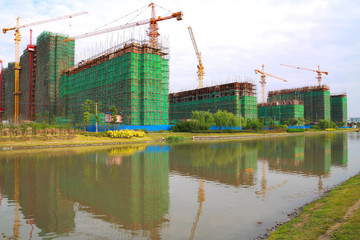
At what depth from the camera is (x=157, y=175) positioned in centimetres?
1872

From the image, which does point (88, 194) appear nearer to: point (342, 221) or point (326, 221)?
point (326, 221)

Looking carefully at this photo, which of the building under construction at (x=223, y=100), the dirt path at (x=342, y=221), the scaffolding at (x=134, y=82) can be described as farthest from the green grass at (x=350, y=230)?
the building under construction at (x=223, y=100)

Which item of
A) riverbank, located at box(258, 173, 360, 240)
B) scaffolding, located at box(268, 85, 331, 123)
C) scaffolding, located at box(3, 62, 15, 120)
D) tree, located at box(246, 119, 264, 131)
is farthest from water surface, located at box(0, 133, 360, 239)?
scaffolding, located at box(268, 85, 331, 123)

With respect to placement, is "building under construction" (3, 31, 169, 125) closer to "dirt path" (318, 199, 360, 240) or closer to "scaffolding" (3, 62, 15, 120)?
"scaffolding" (3, 62, 15, 120)

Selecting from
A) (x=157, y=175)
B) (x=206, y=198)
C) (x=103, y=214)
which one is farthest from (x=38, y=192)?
(x=206, y=198)

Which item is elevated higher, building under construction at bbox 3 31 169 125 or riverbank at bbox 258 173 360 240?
building under construction at bbox 3 31 169 125

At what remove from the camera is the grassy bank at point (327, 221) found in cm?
768

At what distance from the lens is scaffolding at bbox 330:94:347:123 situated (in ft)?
535

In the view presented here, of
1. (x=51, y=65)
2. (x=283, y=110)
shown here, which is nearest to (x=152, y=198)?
(x=51, y=65)

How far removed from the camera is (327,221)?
8.71 metres

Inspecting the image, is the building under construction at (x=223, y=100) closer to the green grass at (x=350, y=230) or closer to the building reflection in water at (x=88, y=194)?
the building reflection in water at (x=88, y=194)

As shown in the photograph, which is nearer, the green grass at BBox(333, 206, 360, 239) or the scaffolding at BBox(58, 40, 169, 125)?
the green grass at BBox(333, 206, 360, 239)

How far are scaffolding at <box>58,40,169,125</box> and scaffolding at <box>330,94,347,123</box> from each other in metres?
130

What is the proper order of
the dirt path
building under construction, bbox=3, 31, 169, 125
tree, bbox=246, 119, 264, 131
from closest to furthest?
the dirt path
building under construction, bbox=3, 31, 169, 125
tree, bbox=246, 119, 264, 131
